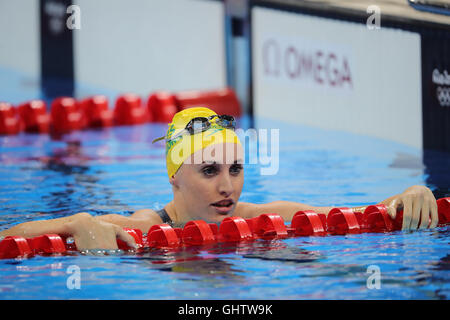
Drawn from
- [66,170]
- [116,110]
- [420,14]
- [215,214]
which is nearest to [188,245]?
[215,214]

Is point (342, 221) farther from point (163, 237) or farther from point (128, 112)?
point (128, 112)

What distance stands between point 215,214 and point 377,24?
18.4 feet

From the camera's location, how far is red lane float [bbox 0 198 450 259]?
16.1 ft

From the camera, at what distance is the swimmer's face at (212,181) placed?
16.7 ft

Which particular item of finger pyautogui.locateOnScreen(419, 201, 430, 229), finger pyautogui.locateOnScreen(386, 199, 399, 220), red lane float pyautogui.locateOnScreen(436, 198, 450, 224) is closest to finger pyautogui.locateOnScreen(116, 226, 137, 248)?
finger pyautogui.locateOnScreen(386, 199, 399, 220)

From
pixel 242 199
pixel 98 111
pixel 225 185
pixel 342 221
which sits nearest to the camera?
pixel 225 185

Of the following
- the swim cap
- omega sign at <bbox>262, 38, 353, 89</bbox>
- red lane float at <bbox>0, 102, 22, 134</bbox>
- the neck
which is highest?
omega sign at <bbox>262, 38, 353, 89</bbox>

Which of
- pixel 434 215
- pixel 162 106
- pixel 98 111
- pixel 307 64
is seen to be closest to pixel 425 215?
pixel 434 215

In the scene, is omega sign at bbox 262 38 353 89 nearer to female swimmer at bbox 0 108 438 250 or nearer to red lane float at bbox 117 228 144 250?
female swimmer at bbox 0 108 438 250

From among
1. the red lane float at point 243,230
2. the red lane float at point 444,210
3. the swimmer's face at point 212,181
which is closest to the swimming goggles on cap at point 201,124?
the swimmer's face at point 212,181

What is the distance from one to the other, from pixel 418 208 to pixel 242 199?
2.42 m

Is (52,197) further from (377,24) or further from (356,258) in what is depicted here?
(377,24)

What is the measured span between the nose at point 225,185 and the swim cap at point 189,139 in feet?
0.83

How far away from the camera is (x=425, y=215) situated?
5168 millimetres
